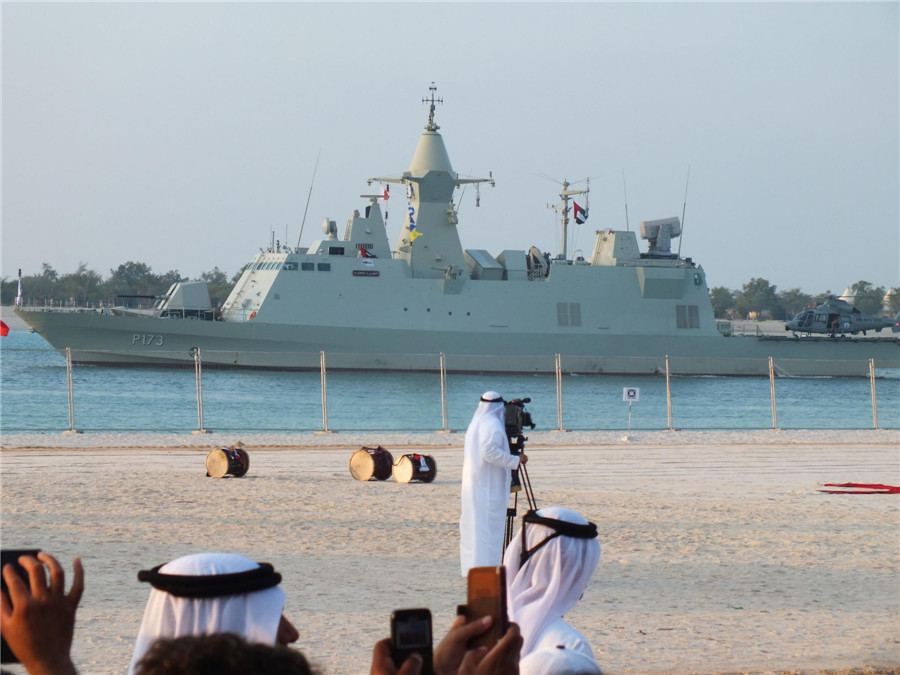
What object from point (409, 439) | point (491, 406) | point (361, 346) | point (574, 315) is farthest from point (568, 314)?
point (491, 406)

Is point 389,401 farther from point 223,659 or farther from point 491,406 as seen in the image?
point 223,659

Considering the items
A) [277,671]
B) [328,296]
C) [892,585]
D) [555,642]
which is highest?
[328,296]

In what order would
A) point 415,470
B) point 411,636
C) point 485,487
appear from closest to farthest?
point 411,636 < point 485,487 < point 415,470

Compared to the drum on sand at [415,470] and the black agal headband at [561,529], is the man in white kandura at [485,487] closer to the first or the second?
the black agal headband at [561,529]

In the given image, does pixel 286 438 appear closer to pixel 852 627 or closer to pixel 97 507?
pixel 97 507

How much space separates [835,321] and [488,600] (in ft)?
139

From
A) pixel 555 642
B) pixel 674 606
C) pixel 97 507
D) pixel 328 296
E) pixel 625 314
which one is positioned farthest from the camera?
pixel 625 314

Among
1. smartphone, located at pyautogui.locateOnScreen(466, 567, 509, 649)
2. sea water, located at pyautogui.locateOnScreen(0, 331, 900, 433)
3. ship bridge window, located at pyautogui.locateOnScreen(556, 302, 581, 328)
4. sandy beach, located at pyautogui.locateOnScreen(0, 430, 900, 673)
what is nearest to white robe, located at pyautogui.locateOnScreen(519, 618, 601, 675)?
smartphone, located at pyautogui.locateOnScreen(466, 567, 509, 649)

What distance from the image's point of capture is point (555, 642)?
8.13ft

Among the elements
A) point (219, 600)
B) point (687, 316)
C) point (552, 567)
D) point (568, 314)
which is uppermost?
point (568, 314)

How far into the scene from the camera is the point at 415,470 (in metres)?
11.3

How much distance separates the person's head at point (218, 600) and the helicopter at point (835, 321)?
4228cm

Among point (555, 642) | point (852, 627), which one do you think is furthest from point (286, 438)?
point (555, 642)

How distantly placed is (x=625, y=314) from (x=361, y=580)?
3220 centimetres
